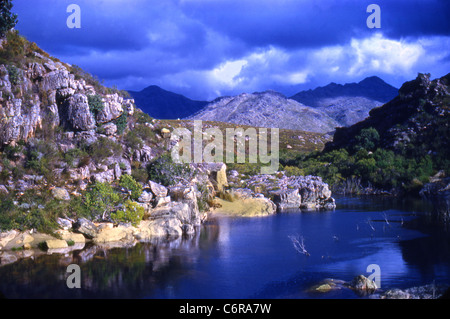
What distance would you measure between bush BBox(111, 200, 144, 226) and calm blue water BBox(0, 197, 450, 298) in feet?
14.8

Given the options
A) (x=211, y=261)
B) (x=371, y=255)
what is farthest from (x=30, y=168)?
(x=371, y=255)

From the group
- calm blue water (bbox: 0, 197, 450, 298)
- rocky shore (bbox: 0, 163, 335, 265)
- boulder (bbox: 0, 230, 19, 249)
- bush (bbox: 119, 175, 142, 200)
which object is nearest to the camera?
calm blue water (bbox: 0, 197, 450, 298)

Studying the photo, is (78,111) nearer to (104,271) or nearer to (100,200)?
(100,200)

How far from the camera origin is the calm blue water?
2691 centimetres

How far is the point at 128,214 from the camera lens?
1635 inches

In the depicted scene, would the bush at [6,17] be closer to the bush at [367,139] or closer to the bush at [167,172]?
the bush at [167,172]

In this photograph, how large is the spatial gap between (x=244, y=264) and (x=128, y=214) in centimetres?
1410

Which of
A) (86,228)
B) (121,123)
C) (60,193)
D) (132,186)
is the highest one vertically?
(121,123)

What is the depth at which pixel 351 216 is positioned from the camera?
53.0 metres

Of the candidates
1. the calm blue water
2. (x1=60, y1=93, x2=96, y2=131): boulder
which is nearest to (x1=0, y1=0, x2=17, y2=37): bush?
(x1=60, y1=93, x2=96, y2=131): boulder

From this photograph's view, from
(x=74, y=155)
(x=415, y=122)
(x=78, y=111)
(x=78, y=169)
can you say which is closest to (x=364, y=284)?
(x=78, y=169)

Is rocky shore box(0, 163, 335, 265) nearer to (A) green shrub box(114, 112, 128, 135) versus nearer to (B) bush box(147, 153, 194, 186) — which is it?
(B) bush box(147, 153, 194, 186)

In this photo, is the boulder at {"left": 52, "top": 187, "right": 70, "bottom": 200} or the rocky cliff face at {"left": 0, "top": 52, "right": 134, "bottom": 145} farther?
the rocky cliff face at {"left": 0, "top": 52, "right": 134, "bottom": 145}

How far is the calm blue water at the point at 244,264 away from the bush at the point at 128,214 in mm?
4525
